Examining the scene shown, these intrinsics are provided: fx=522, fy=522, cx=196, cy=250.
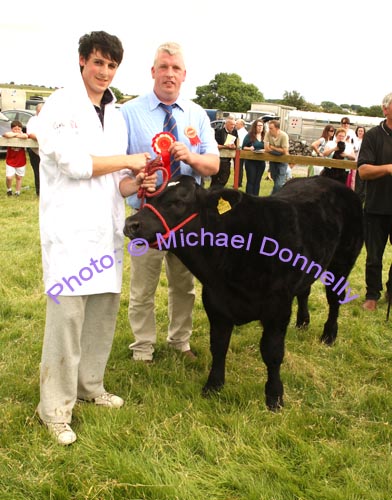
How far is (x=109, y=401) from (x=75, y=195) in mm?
1415

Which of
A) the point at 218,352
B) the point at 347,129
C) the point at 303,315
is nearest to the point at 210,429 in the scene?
the point at 218,352

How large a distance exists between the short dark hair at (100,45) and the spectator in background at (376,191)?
3.15 m

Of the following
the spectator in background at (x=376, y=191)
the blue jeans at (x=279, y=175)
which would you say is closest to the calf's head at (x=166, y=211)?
the spectator in background at (x=376, y=191)

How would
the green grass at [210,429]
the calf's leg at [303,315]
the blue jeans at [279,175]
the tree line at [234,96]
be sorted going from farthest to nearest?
the tree line at [234,96] → the blue jeans at [279,175] → the calf's leg at [303,315] → the green grass at [210,429]

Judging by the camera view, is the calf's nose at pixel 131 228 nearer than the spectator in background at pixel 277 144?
Yes

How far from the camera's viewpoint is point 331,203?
430 centimetres

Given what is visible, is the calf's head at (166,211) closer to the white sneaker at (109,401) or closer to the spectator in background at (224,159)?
the white sneaker at (109,401)

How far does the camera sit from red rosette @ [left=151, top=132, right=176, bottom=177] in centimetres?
336

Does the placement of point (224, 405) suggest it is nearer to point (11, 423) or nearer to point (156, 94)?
point (11, 423)

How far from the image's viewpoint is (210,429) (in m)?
3.10

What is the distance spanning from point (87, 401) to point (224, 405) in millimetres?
904

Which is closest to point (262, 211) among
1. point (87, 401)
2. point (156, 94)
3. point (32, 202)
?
point (156, 94)

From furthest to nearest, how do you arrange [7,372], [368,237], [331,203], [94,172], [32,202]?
[32,202]
[368,237]
[331,203]
[7,372]
[94,172]

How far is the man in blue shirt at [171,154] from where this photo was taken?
3.43m
